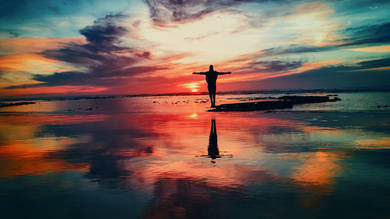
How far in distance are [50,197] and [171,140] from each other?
9.06 m

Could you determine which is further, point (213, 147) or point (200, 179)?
point (213, 147)

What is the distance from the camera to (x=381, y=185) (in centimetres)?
784

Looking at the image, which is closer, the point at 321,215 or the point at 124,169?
the point at 321,215

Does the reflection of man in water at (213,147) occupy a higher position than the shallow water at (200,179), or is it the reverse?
the reflection of man in water at (213,147)

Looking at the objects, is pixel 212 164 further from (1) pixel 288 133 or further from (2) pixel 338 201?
(1) pixel 288 133

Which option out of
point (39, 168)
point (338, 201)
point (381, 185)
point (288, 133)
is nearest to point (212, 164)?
point (338, 201)

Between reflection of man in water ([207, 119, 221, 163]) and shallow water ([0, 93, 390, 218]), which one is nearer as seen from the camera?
shallow water ([0, 93, 390, 218])

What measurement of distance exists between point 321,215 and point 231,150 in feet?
22.6

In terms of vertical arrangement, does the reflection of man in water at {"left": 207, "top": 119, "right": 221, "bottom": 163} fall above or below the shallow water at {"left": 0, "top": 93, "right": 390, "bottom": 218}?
above

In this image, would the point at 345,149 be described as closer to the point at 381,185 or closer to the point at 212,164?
the point at 381,185

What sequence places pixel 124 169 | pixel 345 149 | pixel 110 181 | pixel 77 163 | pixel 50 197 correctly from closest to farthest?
1. pixel 50 197
2. pixel 110 181
3. pixel 124 169
4. pixel 77 163
5. pixel 345 149

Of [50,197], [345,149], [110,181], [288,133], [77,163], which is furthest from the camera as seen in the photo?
[288,133]

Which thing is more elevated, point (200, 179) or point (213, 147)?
point (213, 147)

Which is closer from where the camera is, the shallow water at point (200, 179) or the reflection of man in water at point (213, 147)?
the shallow water at point (200, 179)
